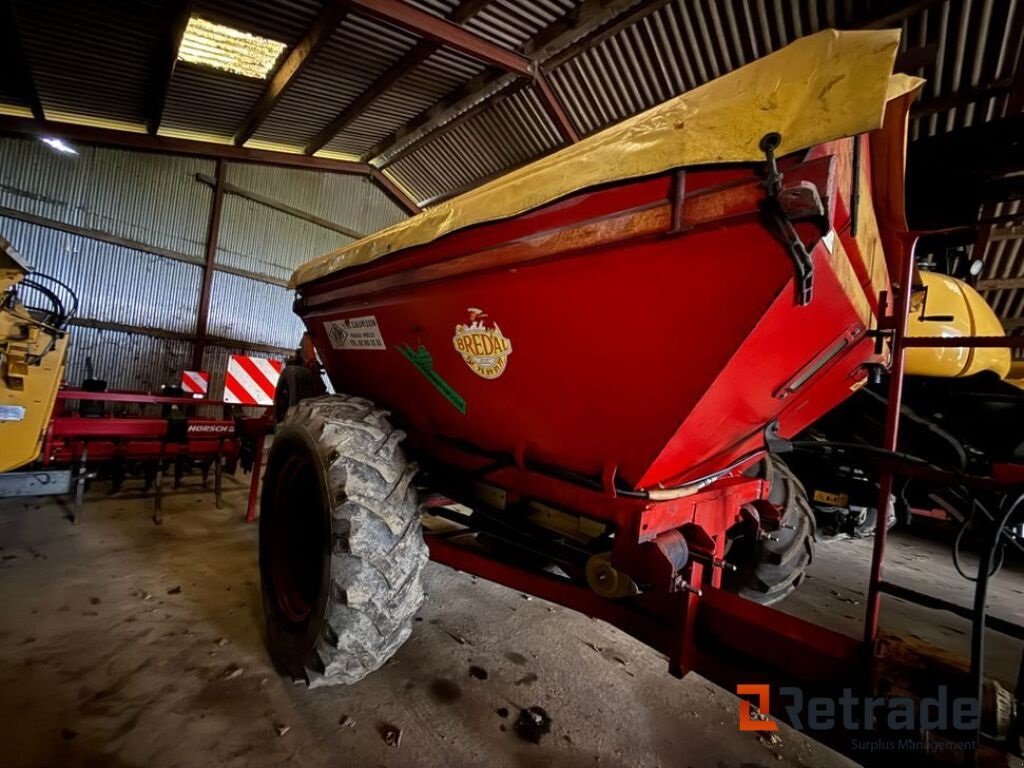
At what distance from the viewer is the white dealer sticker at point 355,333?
7.11 ft

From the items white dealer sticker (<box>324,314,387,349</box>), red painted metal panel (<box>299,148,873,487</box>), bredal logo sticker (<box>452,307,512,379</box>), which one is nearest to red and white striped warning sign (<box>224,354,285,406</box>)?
white dealer sticker (<box>324,314,387,349</box>)

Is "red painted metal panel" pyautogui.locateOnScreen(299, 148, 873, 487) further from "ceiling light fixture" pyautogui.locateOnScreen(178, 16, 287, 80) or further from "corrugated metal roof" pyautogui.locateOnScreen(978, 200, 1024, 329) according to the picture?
"corrugated metal roof" pyautogui.locateOnScreen(978, 200, 1024, 329)

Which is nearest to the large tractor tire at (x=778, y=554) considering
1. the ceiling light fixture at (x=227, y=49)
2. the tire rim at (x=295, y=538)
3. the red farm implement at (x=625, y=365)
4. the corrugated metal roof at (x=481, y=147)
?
the red farm implement at (x=625, y=365)

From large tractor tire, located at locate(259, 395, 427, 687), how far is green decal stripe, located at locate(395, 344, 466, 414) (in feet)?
0.92

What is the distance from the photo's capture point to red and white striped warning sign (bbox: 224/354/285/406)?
546 cm

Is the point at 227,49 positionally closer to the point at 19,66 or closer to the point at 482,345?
the point at 19,66

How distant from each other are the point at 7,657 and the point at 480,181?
8122 mm

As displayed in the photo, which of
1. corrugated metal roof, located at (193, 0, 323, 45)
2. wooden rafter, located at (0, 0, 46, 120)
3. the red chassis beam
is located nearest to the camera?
the red chassis beam

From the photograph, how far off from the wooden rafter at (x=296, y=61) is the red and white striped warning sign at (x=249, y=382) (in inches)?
155

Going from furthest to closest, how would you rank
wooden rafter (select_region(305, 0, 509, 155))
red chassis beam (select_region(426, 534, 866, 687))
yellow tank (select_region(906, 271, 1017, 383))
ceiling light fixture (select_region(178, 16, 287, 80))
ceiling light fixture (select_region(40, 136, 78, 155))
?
1. ceiling light fixture (select_region(40, 136, 78, 155))
2. ceiling light fixture (select_region(178, 16, 287, 80))
3. wooden rafter (select_region(305, 0, 509, 155))
4. yellow tank (select_region(906, 271, 1017, 383))
5. red chassis beam (select_region(426, 534, 866, 687))

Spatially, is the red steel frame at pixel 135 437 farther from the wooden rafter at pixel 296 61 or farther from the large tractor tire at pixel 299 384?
the wooden rafter at pixel 296 61

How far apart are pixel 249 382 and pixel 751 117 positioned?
19.9ft

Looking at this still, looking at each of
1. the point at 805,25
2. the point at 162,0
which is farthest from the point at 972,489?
the point at 162,0

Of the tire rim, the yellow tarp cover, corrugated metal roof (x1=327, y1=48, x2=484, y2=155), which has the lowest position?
the tire rim
